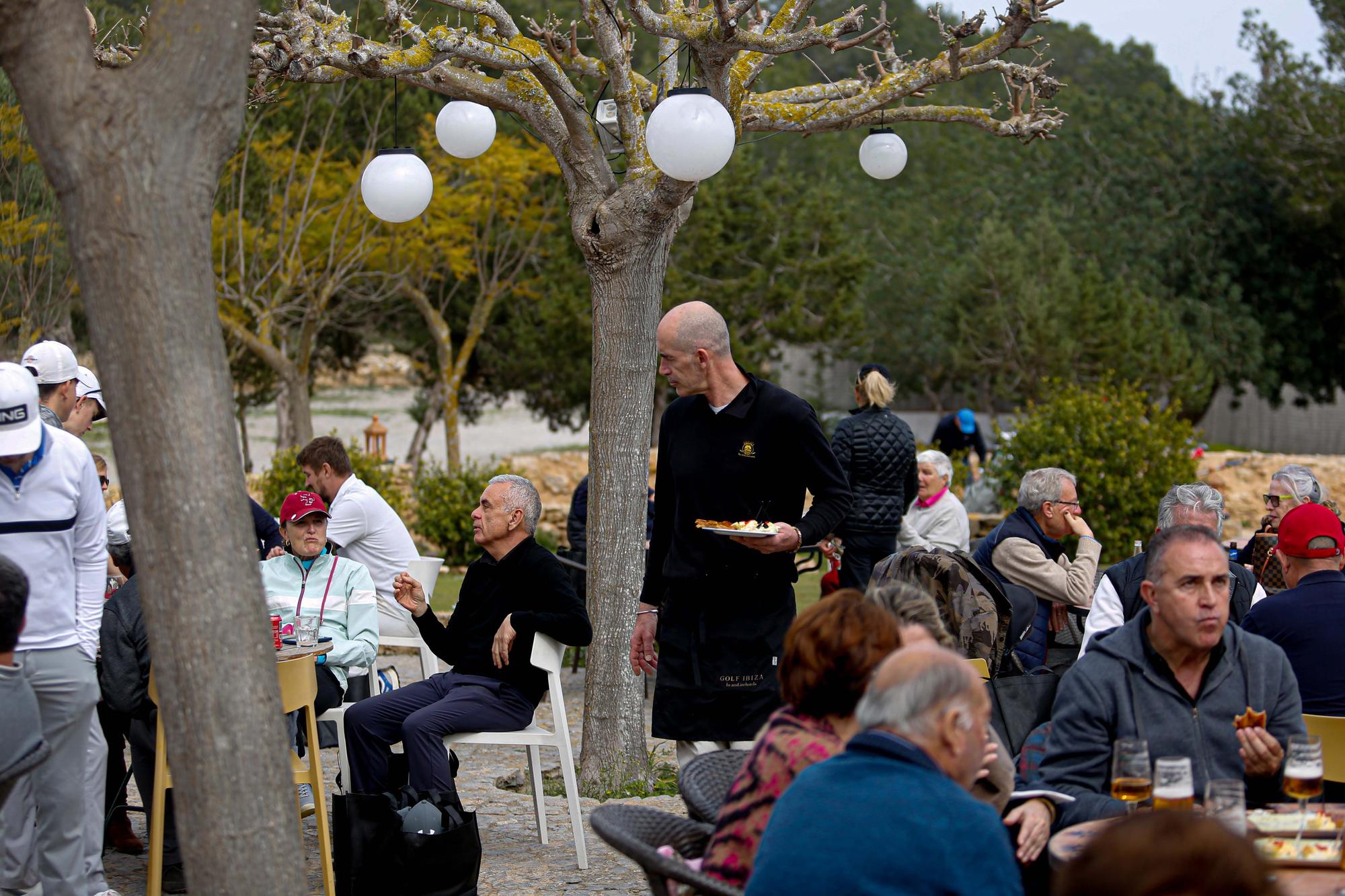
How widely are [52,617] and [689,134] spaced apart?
2.72 m

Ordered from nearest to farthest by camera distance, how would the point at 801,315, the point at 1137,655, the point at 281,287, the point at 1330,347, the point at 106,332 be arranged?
the point at 106,332 → the point at 1137,655 → the point at 281,287 → the point at 801,315 → the point at 1330,347

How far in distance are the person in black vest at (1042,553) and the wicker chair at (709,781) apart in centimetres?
215

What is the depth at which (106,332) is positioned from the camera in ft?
8.75

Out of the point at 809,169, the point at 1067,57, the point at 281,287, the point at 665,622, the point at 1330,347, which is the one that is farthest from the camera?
the point at 1067,57

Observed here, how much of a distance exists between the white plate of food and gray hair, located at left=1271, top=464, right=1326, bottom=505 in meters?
3.15

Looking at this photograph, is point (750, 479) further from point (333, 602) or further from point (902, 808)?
point (902, 808)

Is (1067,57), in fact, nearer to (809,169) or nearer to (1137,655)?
(809,169)

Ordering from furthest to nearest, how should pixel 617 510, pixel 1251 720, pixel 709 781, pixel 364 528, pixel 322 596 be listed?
1. pixel 364 528
2. pixel 617 510
3. pixel 322 596
4. pixel 709 781
5. pixel 1251 720

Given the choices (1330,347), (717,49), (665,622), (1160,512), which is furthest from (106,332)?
(1330,347)

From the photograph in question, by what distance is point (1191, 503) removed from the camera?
5.57 m

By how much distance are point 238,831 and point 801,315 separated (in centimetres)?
2318

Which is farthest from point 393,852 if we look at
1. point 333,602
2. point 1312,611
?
point 1312,611

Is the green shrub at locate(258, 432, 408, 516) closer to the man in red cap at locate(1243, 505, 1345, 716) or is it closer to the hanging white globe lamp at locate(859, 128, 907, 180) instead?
the hanging white globe lamp at locate(859, 128, 907, 180)

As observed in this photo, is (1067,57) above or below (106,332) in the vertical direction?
above
